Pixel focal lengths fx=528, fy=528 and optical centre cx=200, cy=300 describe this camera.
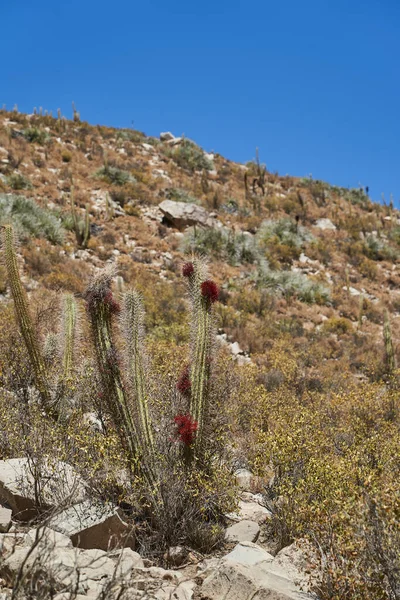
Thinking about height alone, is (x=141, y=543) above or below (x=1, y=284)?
below

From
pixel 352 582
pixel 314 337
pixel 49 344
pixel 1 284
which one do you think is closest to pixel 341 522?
pixel 352 582

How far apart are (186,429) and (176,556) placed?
1156 mm

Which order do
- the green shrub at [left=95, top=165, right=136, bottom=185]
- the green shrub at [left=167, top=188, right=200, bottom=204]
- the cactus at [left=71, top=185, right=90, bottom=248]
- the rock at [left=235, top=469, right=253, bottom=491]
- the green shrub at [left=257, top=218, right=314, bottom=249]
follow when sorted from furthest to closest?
the green shrub at [left=167, top=188, right=200, bottom=204], the green shrub at [left=95, top=165, right=136, bottom=185], the green shrub at [left=257, top=218, right=314, bottom=249], the cactus at [left=71, top=185, right=90, bottom=248], the rock at [left=235, top=469, right=253, bottom=491]

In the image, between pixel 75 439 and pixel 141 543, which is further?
pixel 75 439

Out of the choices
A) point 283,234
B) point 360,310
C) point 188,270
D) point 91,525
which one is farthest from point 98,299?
point 283,234

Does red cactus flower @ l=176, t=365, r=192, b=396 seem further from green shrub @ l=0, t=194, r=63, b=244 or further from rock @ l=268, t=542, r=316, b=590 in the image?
green shrub @ l=0, t=194, r=63, b=244

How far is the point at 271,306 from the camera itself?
1672 centimetres

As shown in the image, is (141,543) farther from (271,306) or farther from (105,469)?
(271,306)

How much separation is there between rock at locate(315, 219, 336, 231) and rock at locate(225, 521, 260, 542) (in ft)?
74.7

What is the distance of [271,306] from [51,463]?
496 inches

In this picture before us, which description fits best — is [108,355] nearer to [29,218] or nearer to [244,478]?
[244,478]

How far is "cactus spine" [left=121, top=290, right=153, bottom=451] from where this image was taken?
203 inches

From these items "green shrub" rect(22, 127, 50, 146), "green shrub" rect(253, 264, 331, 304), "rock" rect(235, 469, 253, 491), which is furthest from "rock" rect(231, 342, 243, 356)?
"green shrub" rect(22, 127, 50, 146)

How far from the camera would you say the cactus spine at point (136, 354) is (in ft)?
16.9
